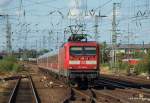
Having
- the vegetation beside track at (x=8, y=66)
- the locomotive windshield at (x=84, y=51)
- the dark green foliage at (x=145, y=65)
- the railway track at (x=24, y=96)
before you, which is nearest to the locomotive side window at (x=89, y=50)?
the locomotive windshield at (x=84, y=51)

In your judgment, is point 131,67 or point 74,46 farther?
point 131,67

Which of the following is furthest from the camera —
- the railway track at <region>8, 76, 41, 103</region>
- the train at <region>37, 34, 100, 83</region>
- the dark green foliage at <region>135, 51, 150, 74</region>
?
the dark green foliage at <region>135, 51, 150, 74</region>

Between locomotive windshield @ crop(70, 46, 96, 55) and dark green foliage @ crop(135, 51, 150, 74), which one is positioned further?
dark green foliage @ crop(135, 51, 150, 74)

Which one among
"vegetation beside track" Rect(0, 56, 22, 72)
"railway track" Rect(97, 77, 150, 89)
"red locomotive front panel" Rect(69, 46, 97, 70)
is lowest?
"railway track" Rect(97, 77, 150, 89)

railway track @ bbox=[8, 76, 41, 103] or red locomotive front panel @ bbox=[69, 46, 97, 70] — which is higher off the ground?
red locomotive front panel @ bbox=[69, 46, 97, 70]

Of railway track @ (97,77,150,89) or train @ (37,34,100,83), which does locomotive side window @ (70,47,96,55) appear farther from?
railway track @ (97,77,150,89)

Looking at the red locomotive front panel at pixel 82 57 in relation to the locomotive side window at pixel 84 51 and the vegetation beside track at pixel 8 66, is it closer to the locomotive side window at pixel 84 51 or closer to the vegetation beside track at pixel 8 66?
the locomotive side window at pixel 84 51

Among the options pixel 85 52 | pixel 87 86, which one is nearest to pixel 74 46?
pixel 85 52

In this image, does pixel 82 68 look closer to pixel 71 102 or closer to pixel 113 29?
pixel 71 102

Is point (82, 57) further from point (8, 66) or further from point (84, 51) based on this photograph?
point (8, 66)

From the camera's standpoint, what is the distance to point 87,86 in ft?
108

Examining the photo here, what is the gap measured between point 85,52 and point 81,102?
10.0 m

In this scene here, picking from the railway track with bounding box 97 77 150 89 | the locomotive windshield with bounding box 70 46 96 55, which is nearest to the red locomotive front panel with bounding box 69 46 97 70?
the locomotive windshield with bounding box 70 46 96 55

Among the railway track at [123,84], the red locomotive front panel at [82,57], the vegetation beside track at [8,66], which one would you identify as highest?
the red locomotive front panel at [82,57]
